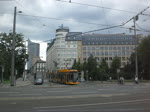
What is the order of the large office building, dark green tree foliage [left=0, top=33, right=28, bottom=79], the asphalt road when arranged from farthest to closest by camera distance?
the large office building, dark green tree foliage [left=0, top=33, right=28, bottom=79], the asphalt road

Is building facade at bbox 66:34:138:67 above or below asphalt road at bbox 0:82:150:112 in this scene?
above

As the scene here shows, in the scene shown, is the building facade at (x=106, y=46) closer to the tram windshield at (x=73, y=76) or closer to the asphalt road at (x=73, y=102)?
the tram windshield at (x=73, y=76)

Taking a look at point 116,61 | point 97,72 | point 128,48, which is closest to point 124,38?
point 128,48

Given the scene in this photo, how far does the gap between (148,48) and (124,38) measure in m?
77.0

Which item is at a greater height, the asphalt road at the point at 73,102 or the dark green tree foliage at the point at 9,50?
the dark green tree foliage at the point at 9,50

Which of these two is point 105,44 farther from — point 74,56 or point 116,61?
point 116,61

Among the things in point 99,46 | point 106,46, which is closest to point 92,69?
point 99,46

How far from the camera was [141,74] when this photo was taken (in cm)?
8112

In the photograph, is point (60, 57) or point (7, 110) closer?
point (7, 110)

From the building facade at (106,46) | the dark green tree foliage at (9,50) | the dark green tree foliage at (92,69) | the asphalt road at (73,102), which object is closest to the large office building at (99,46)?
the building facade at (106,46)

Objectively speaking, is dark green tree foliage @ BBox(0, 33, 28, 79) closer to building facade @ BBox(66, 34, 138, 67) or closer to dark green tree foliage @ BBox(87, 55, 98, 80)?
dark green tree foliage @ BBox(87, 55, 98, 80)

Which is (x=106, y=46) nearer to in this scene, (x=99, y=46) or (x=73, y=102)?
(x=99, y=46)

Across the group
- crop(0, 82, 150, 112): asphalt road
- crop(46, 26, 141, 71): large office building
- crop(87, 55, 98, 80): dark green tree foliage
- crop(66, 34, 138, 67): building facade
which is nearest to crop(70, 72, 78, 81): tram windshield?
crop(0, 82, 150, 112): asphalt road

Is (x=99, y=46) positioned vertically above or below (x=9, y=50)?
above
